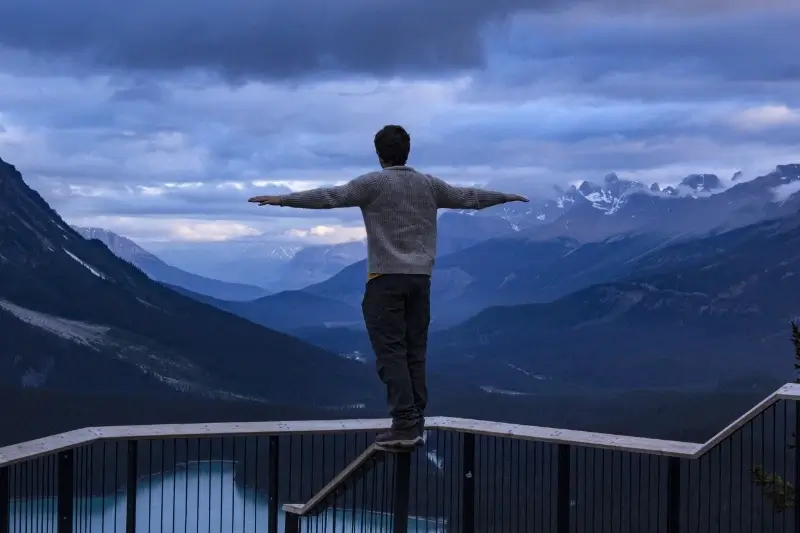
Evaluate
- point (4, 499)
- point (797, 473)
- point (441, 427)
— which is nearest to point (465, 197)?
point (441, 427)

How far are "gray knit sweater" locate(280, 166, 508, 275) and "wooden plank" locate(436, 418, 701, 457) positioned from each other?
2.07 metres

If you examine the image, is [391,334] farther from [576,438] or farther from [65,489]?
[65,489]

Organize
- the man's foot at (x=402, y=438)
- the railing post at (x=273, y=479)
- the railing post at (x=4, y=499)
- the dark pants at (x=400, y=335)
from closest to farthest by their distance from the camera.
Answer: the railing post at (x=4, y=499)
the dark pants at (x=400, y=335)
the man's foot at (x=402, y=438)
the railing post at (x=273, y=479)

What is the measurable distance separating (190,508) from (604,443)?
15850cm

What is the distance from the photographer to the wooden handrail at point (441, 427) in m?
10.1

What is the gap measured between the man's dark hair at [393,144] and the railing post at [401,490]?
95.6 inches

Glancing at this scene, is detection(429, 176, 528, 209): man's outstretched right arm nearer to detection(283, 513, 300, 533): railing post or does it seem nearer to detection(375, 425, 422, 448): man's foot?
detection(375, 425, 422, 448): man's foot

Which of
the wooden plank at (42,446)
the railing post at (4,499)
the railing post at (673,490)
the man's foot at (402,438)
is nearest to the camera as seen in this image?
the wooden plank at (42,446)

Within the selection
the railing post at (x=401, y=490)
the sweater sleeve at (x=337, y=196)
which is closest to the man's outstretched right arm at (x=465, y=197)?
Result: the sweater sleeve at (x=337, y=196)

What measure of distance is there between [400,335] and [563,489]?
9.51 feet

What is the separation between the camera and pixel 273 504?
11.9m

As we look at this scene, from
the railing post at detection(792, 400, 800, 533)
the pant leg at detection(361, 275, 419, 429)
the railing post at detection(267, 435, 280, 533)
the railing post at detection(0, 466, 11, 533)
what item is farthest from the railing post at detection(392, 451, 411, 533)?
the railing post at detection(792, 400, 800, 533)

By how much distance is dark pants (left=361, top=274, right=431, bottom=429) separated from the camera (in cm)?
936

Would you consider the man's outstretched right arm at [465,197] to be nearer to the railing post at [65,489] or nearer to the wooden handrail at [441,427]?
the wooden handrail at [441,427]
